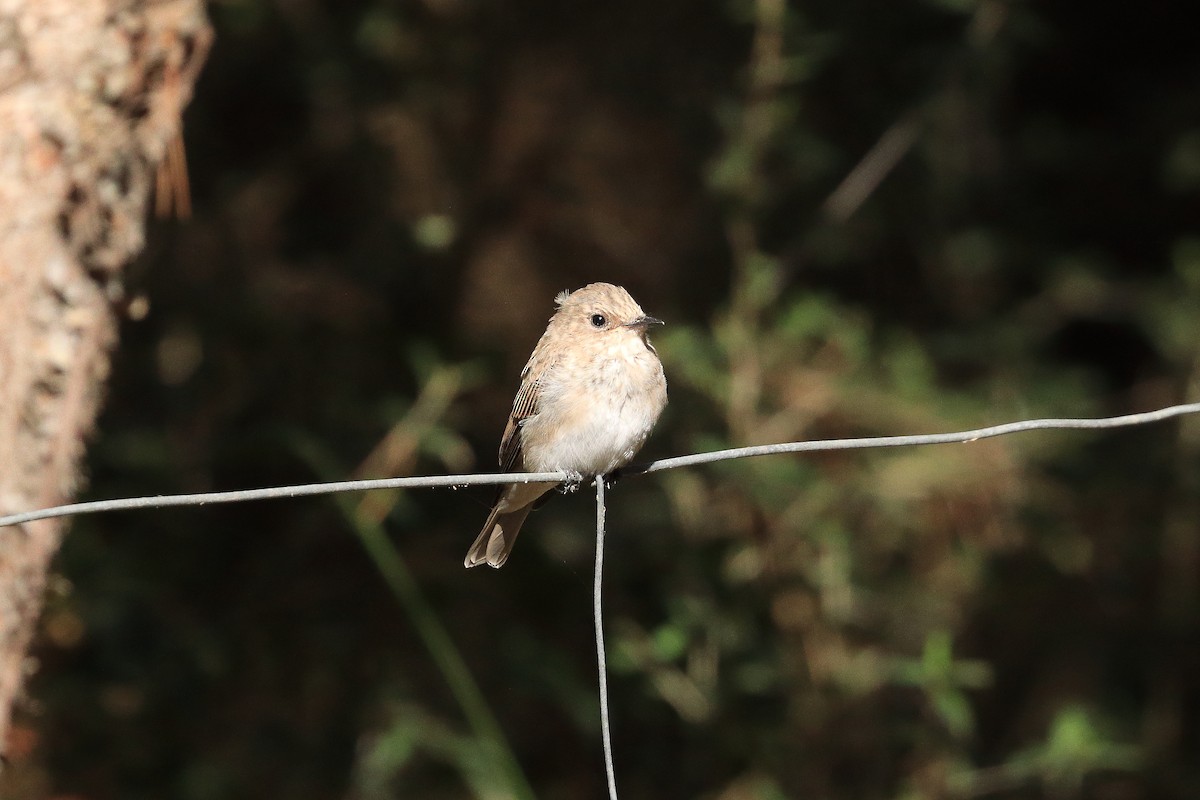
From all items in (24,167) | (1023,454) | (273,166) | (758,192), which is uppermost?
(273,166)

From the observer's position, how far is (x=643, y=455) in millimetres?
5180

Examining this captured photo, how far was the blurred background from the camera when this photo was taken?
4625 mm

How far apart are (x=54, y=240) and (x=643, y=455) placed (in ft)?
8.33

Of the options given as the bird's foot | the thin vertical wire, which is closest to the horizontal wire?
the thin vertical wire

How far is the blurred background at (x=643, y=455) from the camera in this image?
4625mm

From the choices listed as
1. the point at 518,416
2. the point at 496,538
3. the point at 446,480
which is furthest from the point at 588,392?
the point at 446,480

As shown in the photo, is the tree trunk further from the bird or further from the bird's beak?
the bird's beak

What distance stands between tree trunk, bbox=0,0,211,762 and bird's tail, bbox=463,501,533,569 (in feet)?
3.84

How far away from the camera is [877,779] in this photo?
5.17 m

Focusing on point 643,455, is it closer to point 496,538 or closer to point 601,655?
point 496,538

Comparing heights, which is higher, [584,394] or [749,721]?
[584,394]

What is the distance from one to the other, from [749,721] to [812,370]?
1.39 meters

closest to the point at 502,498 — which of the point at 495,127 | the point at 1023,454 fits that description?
the point at 495,127

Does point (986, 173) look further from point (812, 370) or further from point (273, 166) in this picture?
point (273, 166)
